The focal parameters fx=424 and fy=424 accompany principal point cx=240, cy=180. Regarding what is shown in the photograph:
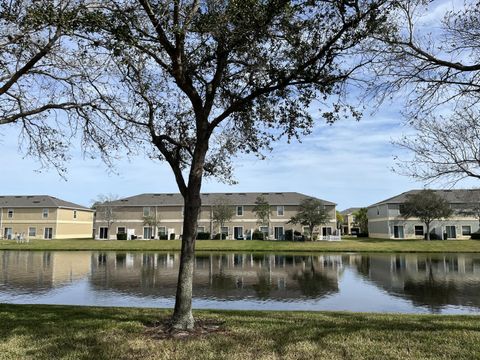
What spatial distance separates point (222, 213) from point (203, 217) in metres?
5.48

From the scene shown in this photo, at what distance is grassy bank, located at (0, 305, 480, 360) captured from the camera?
6.88 meters

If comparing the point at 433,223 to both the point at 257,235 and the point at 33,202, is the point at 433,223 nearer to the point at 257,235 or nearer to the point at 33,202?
the point at 257,235

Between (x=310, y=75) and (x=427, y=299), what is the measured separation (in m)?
12.0

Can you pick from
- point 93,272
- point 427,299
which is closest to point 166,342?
point 427,299

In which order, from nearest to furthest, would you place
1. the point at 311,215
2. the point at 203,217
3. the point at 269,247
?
the point at 269,247 → the point at 311,215 → the point at 203,217

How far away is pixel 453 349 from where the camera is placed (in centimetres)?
713

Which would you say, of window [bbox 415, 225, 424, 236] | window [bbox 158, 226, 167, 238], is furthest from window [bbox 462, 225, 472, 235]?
window [bbox 158, 226, 167, 238]

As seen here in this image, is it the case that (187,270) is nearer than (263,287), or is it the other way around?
(187,270)

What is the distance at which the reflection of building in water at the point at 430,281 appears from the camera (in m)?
16.9

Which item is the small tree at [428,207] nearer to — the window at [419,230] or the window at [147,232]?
the window at [419,230]

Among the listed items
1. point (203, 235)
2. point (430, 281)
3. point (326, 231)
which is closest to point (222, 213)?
point (203, 235)

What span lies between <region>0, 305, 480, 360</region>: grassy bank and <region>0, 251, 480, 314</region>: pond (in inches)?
188

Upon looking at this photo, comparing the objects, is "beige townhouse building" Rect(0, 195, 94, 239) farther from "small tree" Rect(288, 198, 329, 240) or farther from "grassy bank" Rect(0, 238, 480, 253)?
"small tree" Rect(288, 198, 329, 240)

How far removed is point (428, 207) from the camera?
184ft
